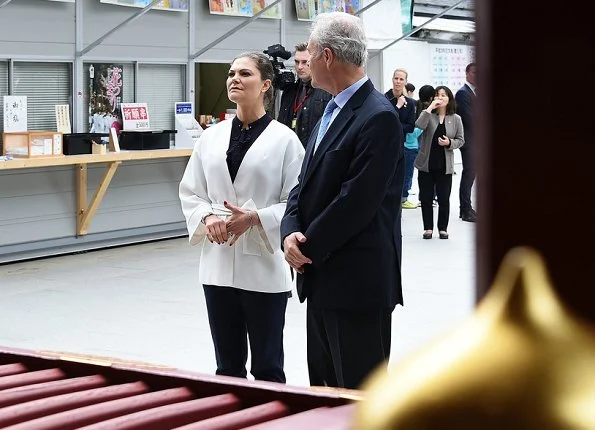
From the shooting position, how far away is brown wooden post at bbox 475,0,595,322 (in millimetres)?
158

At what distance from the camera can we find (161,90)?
10.7 m

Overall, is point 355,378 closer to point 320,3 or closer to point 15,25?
point 15,25

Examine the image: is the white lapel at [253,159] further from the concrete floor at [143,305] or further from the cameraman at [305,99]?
the cameraman at [305,99]

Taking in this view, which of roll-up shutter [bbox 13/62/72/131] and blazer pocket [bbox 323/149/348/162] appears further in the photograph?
roll-up shutter [bbox 13/62/72/131]

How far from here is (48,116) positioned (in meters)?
9.39

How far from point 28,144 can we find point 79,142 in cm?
66

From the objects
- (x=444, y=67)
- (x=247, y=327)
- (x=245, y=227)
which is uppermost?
(x=444, y=67)

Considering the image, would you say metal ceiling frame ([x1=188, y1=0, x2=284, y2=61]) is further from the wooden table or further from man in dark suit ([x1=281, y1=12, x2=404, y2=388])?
man in dark suit ([x1=281, y1=12, x2=404, y2=388])

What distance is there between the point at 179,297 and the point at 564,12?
7368 millimetres

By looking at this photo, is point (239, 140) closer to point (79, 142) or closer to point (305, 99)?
point (305, 99)

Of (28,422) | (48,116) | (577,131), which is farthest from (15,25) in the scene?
(577,131)

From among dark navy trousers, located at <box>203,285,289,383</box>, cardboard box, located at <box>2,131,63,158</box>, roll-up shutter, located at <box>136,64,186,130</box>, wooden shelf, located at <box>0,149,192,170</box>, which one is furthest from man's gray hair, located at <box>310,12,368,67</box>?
roll-up shutter, located at <box>136,64,186,130</box>

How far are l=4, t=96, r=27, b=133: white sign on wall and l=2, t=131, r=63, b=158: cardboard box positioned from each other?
0.21 metres

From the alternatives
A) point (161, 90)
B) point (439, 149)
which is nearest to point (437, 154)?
point (439, 149)
